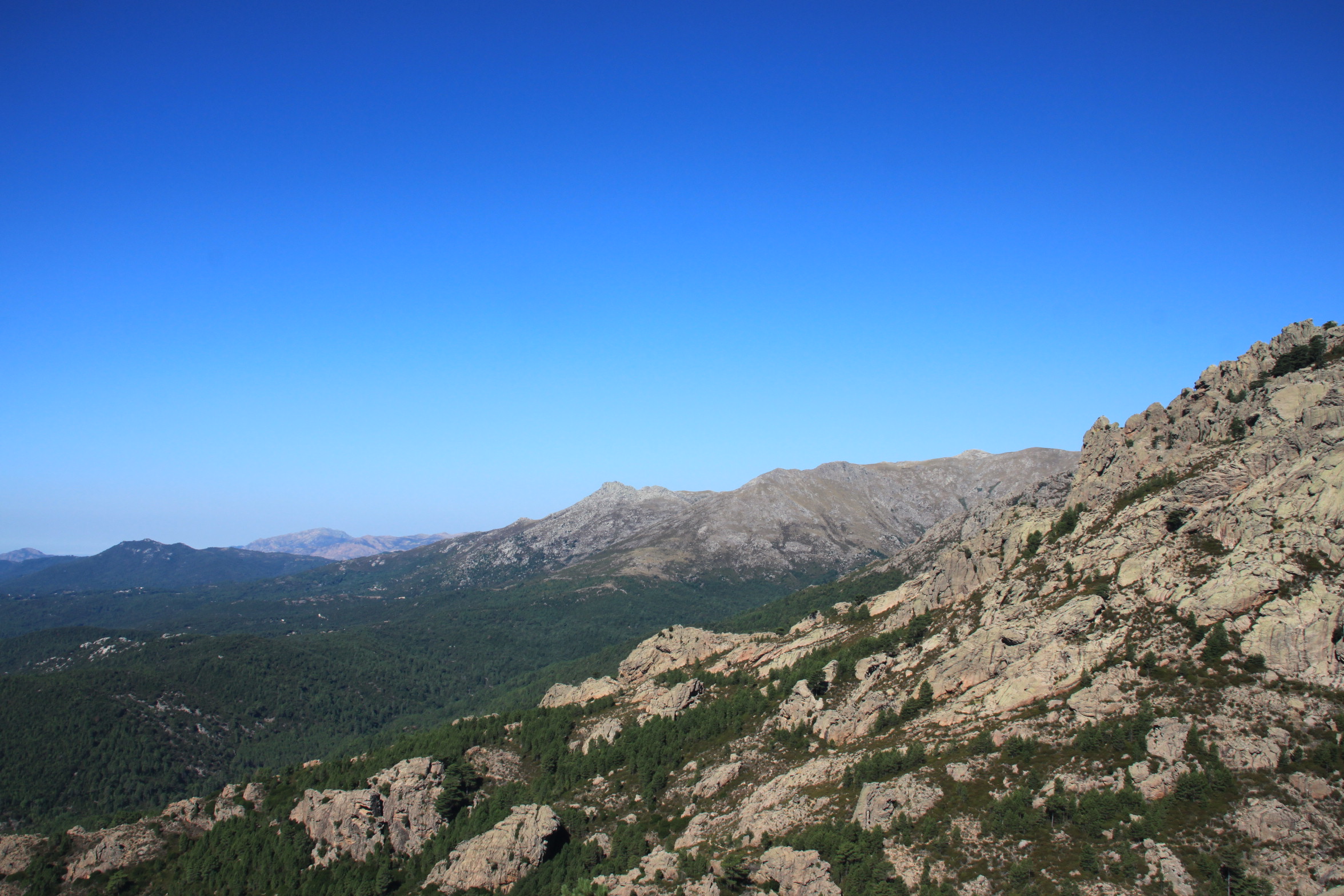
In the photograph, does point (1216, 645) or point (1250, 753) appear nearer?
point (1250, 753)

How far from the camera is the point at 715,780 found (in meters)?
77.1

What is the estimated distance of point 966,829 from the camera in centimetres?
5278

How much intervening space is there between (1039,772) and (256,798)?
104m

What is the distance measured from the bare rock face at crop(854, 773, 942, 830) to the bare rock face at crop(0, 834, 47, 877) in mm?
106460

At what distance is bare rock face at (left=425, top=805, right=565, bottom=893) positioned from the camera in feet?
242

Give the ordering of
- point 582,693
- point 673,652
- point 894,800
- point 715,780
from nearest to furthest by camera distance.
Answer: point 894,800 → point 715,780 → point 582,693 → point 673,652

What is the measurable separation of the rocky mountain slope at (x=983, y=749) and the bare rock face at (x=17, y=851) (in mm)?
536

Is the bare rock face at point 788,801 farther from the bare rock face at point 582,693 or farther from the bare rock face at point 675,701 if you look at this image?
the bare rock face at point 582,693

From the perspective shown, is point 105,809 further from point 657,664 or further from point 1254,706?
point 1254,706

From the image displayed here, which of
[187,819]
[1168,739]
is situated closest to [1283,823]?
[1168,739]

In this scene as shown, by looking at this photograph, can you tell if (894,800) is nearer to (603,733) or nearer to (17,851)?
(603,733)

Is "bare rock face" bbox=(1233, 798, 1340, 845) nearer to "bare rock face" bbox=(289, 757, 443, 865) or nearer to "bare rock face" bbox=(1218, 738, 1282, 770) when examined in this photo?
Answer: "bare rock face" bbox=(1218, 738, 1282, 770)

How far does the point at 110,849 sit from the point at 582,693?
64894 mm

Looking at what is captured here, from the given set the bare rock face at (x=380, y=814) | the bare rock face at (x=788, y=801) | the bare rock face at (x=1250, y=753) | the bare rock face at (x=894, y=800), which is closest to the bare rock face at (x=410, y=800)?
the bare rock face at (x=380, y=814)
